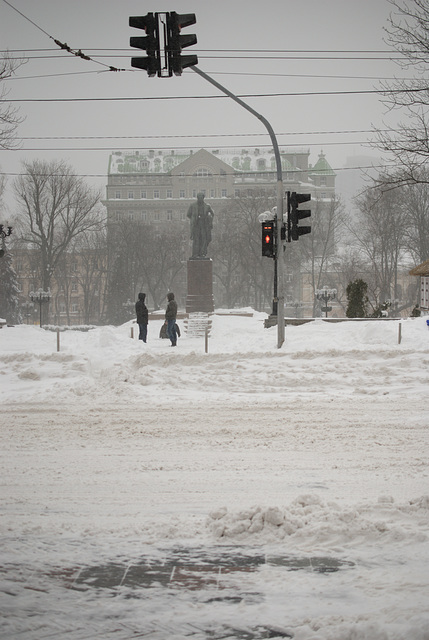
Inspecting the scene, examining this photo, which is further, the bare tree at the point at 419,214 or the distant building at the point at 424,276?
the bare tree at the point at 419,214

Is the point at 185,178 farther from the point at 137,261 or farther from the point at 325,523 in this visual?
the point at 325,523

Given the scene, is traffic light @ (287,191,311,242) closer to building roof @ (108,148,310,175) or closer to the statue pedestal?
the statue pedestal

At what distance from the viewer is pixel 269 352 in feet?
51.1

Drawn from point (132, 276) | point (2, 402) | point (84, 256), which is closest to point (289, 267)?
point (132, 276)

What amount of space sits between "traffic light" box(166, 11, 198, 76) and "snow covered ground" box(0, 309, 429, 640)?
572cm

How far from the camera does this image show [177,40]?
11.2 metres

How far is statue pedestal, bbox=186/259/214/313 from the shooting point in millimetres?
32312

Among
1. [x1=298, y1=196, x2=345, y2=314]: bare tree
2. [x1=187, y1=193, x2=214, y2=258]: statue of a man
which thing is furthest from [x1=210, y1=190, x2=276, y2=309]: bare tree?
[x1=187, y1=193, x2=214, y2=258]: statue of a man

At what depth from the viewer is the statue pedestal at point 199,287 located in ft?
106

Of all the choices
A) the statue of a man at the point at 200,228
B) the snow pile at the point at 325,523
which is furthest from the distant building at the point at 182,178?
the snow pile at the point at 325,523

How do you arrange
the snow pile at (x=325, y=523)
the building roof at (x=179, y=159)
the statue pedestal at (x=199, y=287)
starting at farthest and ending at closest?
the building roof at (x=179, y=159), the statue pedestal at (x=199, y=287), the snow pile at (x=325, y=523)

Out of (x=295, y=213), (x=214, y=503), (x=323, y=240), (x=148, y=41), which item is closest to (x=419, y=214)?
(x=323, y=240)

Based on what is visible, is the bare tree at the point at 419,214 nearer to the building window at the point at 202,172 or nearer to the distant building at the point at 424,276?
the distant building at the point at 424,276

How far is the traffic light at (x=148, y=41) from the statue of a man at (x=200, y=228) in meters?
22.5
